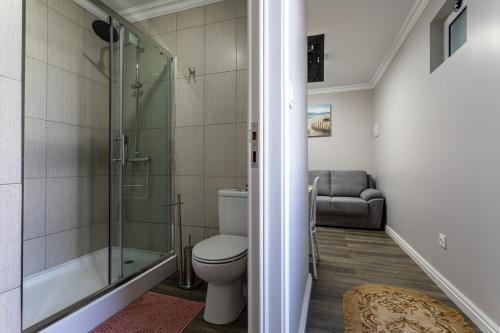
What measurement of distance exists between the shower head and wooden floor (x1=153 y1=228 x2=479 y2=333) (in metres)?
2.03

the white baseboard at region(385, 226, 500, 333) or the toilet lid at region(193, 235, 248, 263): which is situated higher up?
the toilet lid at region(193, 235, 248, 263)

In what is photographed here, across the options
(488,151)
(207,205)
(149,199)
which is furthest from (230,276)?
(488,151)

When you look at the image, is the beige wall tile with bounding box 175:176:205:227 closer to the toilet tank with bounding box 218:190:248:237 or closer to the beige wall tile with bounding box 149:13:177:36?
the toilet tank with bounding box 218:190:248:237

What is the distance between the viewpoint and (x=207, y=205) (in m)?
2.17

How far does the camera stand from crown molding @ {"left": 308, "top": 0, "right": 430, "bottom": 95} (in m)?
2.39

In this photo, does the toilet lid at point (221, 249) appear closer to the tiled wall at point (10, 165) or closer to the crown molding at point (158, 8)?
the tiled wall at point (10, 165)

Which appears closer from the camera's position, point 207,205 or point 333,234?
point 207,205

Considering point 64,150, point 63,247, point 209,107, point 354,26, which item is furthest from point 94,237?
point 354,26

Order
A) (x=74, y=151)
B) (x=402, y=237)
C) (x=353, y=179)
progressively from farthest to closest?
1. (x=353, y=179)
2. (x=402, y=237)
3. (x=74, y=151)

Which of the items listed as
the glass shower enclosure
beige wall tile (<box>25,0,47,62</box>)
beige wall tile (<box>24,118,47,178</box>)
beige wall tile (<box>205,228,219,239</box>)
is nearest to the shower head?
the glass shower enclosure

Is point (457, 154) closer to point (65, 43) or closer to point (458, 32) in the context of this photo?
point (458, 32)

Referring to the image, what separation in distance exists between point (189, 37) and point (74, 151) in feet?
4.79

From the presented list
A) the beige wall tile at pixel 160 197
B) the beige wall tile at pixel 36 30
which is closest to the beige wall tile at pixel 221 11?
the beige wall tile at pixel 36 30

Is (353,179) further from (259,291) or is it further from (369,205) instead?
(259,291)
